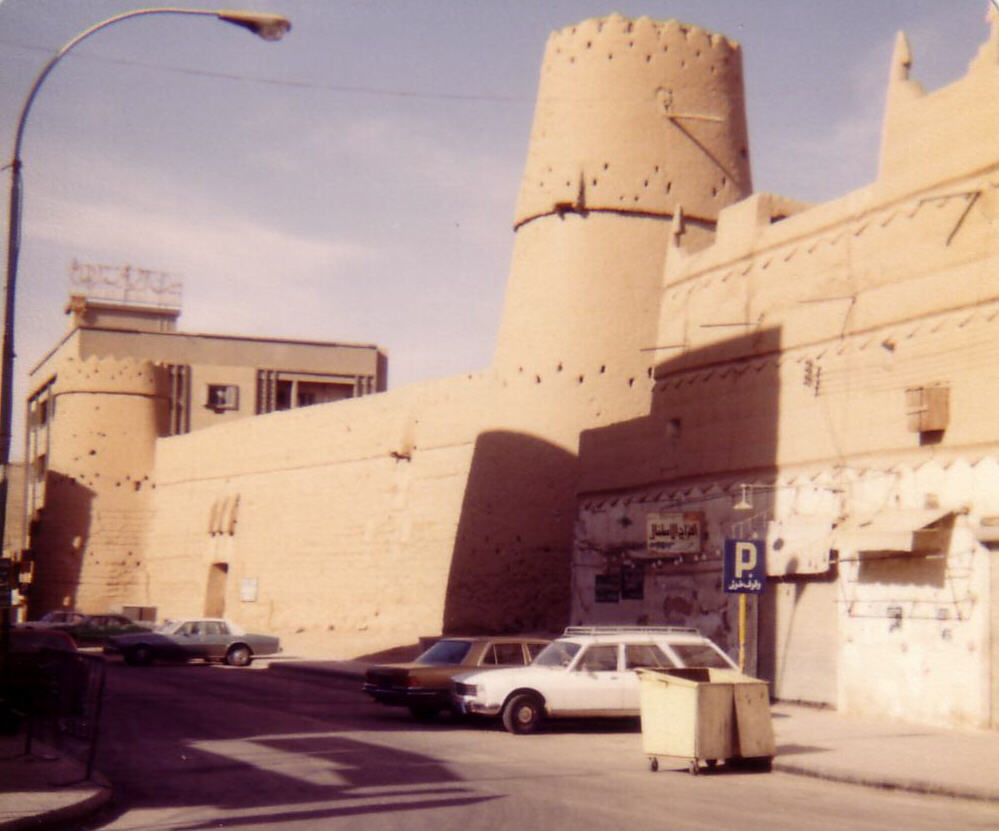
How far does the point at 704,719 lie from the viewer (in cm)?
1545

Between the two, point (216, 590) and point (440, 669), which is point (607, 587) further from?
point (216, 590)

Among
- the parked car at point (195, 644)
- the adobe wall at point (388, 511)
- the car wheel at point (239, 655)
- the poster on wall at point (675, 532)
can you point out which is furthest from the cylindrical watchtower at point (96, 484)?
the poster on wall at point (675, 532)

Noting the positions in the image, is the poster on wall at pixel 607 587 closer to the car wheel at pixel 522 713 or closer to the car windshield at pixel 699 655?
Answer: the car wheel at pixel 522 713

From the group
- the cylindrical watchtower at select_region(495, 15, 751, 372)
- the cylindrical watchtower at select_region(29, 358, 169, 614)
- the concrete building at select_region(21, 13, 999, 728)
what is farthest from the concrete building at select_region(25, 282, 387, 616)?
the cylindrical watchtower at select_region(495, 15, 751, 372)

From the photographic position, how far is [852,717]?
22.1 meters

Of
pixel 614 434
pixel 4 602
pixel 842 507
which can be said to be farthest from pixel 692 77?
pixel 4 602

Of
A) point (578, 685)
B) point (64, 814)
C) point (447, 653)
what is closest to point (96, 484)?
point (447, 653)

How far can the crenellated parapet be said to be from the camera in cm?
3506

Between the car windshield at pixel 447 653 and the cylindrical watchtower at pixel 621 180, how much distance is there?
13434mm

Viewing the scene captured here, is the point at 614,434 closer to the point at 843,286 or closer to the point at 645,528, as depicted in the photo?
the point at 645,528

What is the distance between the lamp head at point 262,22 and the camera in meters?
14.3

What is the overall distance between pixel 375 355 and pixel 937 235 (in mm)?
49819

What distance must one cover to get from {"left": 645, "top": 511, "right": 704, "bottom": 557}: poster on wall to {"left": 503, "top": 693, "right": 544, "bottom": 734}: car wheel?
784cm

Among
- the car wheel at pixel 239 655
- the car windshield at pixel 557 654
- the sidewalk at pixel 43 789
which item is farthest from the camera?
the car wheel at pixel 239 655
